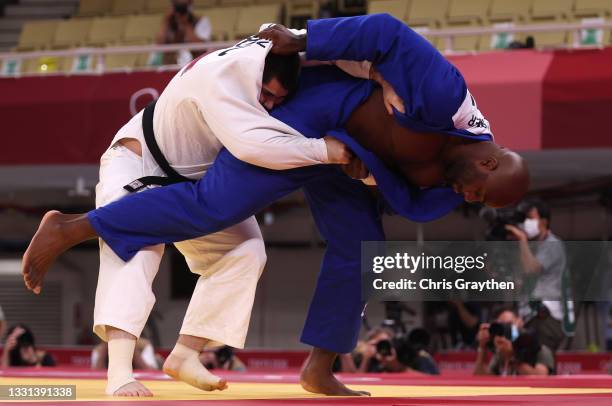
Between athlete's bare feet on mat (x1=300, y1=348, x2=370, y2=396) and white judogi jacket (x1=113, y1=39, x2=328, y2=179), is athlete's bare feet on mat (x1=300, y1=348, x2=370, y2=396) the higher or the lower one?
the lower one

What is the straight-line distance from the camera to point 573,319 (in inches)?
243

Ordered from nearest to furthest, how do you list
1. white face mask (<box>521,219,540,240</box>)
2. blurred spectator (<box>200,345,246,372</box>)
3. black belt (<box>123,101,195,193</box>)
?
black belt (<box>123,101,195,193</box>) → white face mask (<box>521,219,540,240</box>) → blurred spectator (<box>200,345,246,372</box>)

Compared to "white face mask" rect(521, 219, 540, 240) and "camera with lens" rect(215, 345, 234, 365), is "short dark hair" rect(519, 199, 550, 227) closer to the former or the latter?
"white face mask" rect(521, 219, 540, 240)

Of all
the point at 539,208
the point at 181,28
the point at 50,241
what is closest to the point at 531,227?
the point at 539,208

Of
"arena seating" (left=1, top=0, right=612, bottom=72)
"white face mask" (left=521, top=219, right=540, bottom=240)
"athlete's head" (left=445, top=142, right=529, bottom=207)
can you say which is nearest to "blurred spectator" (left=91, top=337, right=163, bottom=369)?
"white face mask" (left=521, top=219, right=540, bottom=240)

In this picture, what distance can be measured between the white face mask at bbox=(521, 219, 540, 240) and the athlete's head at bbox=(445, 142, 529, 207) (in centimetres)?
292

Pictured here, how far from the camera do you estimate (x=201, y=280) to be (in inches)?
120

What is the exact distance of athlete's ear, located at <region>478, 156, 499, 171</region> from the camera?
275 cm

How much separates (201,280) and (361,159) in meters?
0.59

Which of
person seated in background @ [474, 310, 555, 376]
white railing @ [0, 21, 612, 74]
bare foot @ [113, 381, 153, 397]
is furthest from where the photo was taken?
white railing @ [0, 21, 612, 74]

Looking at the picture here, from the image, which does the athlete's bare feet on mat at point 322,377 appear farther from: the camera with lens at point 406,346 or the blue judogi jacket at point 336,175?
the camera with lens at point 406,346

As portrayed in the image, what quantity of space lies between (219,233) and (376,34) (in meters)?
0.71

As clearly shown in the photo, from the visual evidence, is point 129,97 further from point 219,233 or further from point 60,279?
point 219,233

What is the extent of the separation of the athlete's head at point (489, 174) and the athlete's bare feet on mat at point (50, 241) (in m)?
0.97
